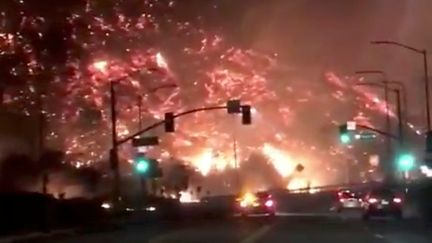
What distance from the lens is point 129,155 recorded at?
401 feet

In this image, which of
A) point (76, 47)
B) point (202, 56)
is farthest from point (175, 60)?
point (76, 47)

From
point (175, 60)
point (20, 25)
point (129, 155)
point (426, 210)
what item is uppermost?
point (175, 60)

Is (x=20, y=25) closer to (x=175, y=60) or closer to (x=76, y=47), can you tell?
(x=76, y=47)

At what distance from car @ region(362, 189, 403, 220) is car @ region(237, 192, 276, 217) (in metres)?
7.97

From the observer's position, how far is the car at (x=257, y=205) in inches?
2516

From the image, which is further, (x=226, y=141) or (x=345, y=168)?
(x=345, y=168)

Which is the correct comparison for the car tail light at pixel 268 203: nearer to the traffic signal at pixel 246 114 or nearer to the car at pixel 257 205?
the car at pixel 257 205

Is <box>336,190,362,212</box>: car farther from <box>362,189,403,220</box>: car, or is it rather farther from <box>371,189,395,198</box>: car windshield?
<box>371,189,395,198</box>: car windshield

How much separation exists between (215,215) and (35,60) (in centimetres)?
2228

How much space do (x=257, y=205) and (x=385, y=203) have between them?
34.1 ft

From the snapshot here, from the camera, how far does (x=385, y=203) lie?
56969 millimetres

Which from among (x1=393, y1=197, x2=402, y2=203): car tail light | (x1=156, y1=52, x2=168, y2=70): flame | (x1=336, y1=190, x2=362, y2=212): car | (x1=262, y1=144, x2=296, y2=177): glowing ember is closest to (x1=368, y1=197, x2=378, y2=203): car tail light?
(x1=393, y1=197, x2=402, y2=203): car tail light

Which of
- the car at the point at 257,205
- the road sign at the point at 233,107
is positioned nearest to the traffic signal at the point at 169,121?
the road sign at the point at 233,107

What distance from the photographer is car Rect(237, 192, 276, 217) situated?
6391cm
